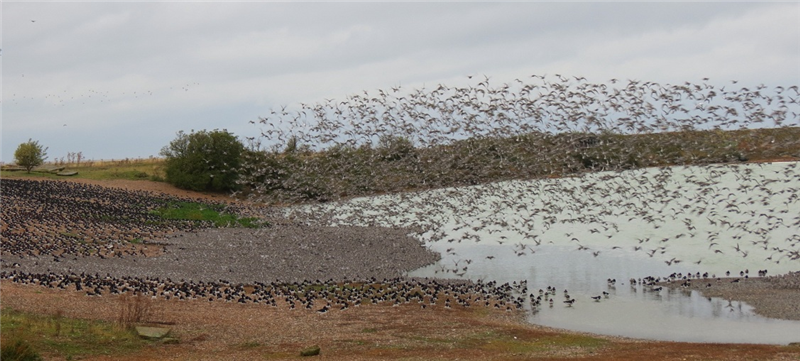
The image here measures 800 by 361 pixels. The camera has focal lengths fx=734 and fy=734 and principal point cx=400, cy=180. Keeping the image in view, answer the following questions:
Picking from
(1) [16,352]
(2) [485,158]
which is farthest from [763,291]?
(1) [16,352]

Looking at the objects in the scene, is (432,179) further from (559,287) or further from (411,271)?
(559,287)

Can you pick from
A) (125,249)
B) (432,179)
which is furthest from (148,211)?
(432,179)

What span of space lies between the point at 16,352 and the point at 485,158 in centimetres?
4057

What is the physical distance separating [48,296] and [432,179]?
1491 inches

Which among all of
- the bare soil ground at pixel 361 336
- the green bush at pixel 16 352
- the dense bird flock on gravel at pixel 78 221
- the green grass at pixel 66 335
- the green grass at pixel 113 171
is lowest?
the bare soil ground at pixel 361 336

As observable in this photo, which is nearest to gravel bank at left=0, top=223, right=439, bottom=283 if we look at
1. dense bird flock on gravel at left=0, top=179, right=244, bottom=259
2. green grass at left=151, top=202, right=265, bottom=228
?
dense bird flock on gravel at left=0, top=179, right=244, bottom=259

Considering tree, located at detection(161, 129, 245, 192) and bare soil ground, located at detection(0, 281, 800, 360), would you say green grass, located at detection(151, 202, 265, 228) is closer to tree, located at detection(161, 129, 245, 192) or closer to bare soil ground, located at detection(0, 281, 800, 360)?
tree, located at detection(161, 129, 245, 192)

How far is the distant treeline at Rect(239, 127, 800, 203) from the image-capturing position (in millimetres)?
41469

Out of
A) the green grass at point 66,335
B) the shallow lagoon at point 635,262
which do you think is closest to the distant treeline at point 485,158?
the shallow lagoon at point 635,262

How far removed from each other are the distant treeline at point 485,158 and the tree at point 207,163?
7.69 feet

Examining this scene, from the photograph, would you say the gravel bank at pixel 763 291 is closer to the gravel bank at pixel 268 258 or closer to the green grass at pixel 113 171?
the gravel bank at pixel 268 258

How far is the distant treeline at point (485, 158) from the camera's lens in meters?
41.5

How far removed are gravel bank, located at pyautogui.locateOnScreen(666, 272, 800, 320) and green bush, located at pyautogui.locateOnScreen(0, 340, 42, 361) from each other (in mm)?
22729

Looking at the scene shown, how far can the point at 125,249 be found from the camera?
37312mm
